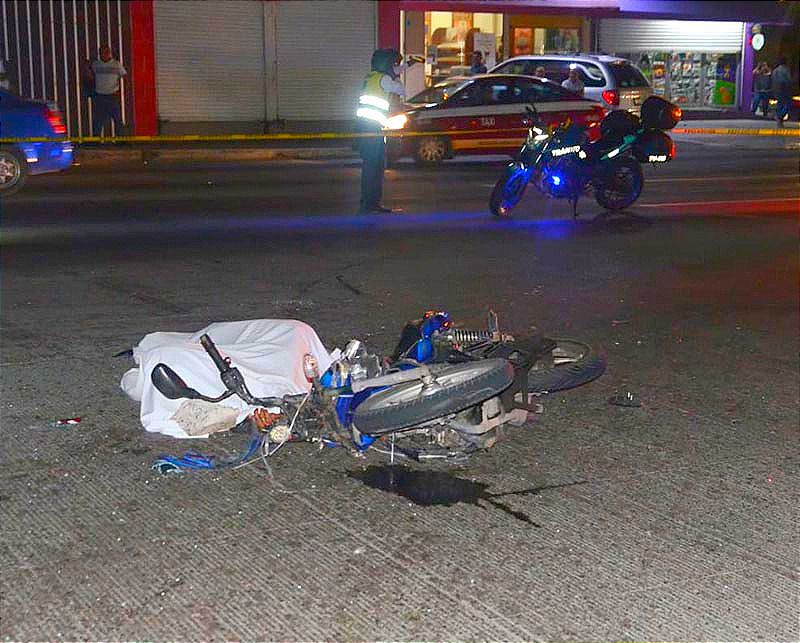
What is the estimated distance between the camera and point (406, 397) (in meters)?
5.04

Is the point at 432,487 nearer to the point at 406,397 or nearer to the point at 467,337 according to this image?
the point at 406,397

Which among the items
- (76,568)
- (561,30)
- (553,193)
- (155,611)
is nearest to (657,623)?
(155,611)

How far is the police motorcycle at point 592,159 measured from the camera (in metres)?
13.8

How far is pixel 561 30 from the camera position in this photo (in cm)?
3494

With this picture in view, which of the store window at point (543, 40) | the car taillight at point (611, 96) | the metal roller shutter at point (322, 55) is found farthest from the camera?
the store window at point (543, 40)

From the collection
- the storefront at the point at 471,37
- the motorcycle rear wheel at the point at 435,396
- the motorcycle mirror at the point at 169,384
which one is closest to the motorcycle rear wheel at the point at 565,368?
the motorcycle rear wheel at the point at 435,396

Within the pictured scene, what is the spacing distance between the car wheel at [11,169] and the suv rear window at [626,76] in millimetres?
13208

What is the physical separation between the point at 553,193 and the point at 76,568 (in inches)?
417

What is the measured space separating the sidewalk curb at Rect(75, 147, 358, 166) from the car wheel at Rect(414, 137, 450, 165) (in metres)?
2.90

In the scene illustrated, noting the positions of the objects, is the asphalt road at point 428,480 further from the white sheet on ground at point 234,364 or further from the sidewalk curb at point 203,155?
the sidewalk curb at point 203,155

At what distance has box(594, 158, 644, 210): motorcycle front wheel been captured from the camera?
46.5ft

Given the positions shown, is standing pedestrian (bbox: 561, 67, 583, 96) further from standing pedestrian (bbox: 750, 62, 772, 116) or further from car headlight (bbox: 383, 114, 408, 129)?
standing pedestrian (bbox: 750, 62, 772, 116)

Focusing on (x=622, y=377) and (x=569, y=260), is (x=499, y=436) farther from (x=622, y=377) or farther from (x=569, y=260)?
(x=569, y=260)

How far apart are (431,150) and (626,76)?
6378mm
